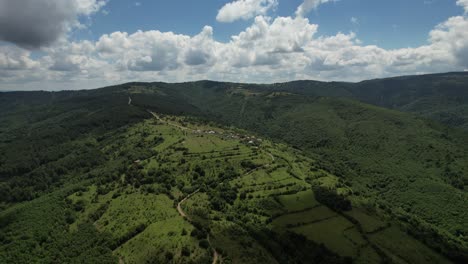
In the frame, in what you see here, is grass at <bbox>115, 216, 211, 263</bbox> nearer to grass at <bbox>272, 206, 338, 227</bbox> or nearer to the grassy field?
the grassy field

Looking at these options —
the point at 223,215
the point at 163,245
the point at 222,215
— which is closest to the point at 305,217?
the point at 223,215

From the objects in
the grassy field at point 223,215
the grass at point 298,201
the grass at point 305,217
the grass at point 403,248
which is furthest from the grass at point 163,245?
the grass at point 403,248

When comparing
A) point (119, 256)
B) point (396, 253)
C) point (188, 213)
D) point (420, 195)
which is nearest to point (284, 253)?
point (188, 213)

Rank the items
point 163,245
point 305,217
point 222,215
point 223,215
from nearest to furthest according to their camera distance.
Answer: point 163,245, point 222,215, point 223,215, point 305,217

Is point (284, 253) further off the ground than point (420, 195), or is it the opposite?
point (284, 253)

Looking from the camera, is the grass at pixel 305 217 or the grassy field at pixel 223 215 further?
the grass at pixel 305 217

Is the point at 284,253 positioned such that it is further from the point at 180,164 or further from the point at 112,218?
the point at 180,164

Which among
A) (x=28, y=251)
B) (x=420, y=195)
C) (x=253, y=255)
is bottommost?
(x=420, y=195)

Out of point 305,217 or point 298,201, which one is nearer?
point 305,217

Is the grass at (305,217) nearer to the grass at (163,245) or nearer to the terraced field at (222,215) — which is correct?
the terraced field at (222,215)

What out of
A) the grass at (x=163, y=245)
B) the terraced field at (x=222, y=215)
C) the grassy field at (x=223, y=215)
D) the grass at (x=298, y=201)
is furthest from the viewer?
the grass at (x=298, y=201)

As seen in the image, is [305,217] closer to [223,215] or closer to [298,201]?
[298,201]
